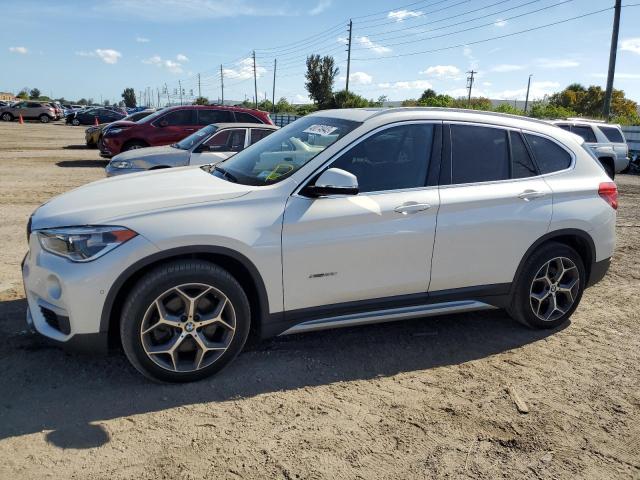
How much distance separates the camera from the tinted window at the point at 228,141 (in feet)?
31.1

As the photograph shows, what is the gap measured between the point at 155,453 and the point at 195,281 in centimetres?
100

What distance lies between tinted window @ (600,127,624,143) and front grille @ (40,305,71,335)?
15.9m

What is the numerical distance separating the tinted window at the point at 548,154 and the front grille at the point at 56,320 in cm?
370

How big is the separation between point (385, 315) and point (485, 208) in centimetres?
112

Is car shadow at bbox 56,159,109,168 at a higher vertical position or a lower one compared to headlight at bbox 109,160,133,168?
lower

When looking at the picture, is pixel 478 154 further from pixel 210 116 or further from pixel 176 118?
pixel 176 118

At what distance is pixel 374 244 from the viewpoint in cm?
365

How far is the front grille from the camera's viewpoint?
3.15 meters

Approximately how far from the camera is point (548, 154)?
4.43 m

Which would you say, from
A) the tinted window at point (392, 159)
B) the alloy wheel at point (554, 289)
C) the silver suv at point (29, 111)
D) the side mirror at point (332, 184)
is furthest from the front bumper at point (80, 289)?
the silver suv at point (29, 111)

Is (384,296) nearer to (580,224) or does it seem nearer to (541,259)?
(541,259)

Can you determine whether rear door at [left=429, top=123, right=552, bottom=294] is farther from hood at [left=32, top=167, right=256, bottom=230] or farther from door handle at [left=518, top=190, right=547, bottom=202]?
hood at [left=32, top=167, right=256, bottom=230]

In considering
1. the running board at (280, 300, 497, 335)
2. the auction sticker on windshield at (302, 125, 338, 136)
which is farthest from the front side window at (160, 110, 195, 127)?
the running board at (280, 300, 497, 335)

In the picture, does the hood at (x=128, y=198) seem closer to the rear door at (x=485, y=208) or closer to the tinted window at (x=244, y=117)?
the rear door at (x=485, y=208)
